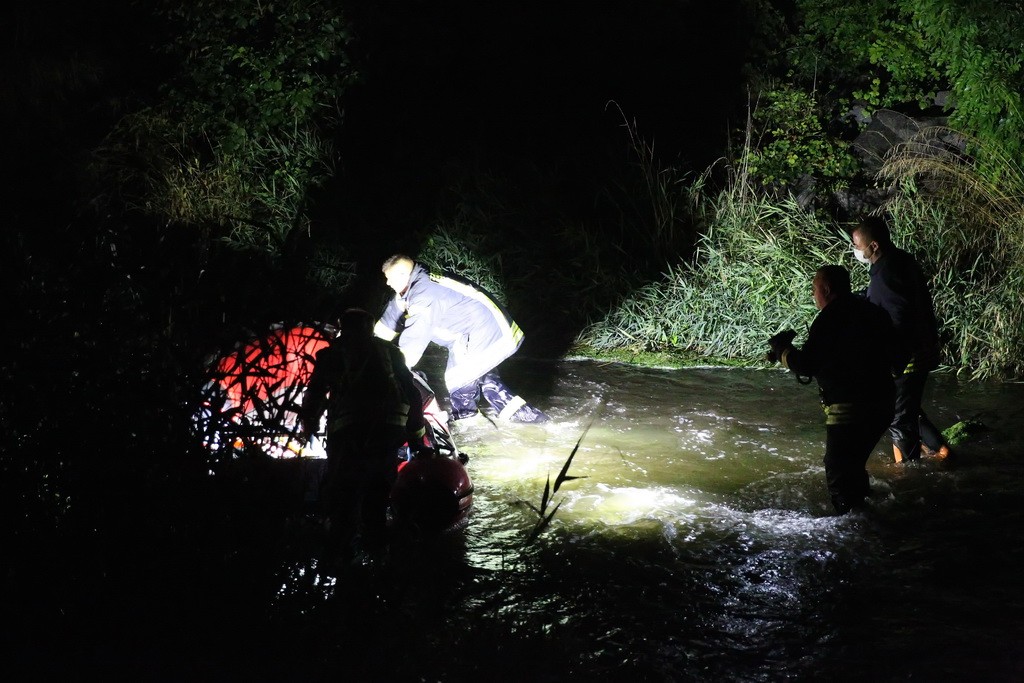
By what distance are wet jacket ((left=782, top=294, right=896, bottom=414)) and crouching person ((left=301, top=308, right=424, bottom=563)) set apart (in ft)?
7.30

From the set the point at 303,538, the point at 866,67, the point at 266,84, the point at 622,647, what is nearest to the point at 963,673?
the point at 622,647

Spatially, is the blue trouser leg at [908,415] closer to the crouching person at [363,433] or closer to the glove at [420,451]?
the glove at [420,451]

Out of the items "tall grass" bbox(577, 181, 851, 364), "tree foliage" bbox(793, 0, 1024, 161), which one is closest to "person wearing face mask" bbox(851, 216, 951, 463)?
"tall grass" bbox(577, 181, 851, 364)

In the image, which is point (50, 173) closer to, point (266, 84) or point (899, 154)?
point (266, 84)

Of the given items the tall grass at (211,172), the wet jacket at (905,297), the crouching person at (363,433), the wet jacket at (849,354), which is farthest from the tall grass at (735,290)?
the crouching person at (363,433)

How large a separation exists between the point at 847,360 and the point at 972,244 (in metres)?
6.06

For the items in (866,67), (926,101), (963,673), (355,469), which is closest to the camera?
(963,673)

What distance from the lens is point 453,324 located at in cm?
849

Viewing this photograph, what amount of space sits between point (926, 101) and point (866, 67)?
133 centimetres

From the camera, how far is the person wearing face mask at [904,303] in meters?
6.27

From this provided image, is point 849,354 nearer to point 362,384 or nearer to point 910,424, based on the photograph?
point 910,424

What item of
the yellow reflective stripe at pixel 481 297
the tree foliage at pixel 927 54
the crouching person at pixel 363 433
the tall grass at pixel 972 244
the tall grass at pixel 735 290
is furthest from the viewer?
the tree foliage at pixel 927 54

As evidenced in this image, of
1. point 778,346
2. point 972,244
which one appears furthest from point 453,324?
point 972,244

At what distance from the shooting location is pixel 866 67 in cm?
1516
